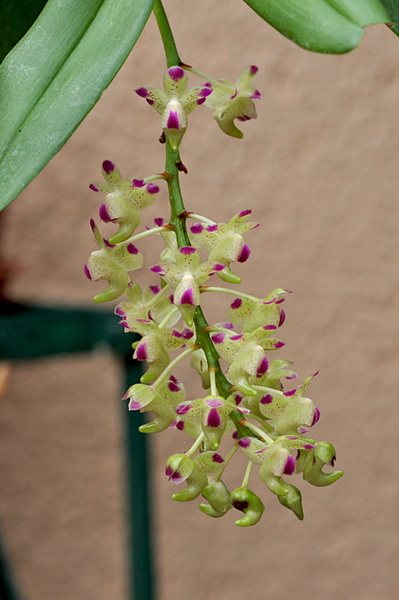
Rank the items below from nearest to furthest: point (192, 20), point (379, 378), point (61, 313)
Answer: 1. point (61, 313)
2. point (192, 20)
3. point (379, 378)

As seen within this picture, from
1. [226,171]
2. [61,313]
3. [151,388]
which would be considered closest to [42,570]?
[61,313]

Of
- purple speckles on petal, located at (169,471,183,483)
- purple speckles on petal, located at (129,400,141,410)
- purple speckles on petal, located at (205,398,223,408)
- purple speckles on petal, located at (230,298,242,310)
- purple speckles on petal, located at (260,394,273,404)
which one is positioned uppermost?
purple speckles on petal, located at (230,298,242,310)

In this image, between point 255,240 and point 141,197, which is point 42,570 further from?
point 141,197

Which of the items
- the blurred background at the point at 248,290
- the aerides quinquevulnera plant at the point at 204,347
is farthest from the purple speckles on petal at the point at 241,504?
Answer: the blurred background at the point at 248,290

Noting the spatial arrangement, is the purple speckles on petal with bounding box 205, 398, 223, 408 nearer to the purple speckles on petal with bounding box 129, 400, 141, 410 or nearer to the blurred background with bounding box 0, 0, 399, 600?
the purple speckles on petal with bounding box 129, 400, 141, 410

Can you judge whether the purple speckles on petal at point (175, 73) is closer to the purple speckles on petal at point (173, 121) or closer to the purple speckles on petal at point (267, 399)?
the purple speckles on petal at point (173, 121)

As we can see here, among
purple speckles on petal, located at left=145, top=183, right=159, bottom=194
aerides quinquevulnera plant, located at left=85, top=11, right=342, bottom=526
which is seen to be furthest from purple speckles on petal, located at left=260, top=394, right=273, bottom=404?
purple speckles on petal, located at left=145, top=183, right=159, bottom=194

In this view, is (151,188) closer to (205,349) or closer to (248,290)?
→ (205,349)
